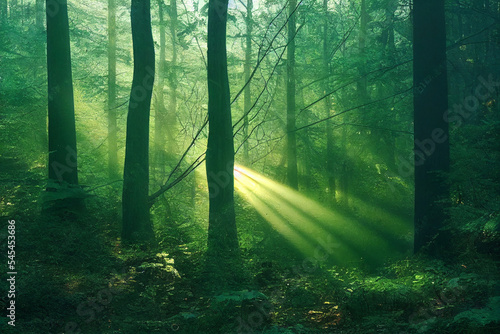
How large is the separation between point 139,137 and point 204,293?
15.2ft

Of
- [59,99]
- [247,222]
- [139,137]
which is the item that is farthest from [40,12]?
[247,222]

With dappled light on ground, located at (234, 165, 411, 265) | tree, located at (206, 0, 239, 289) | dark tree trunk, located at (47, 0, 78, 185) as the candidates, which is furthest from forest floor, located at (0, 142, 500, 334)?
dappled light on ground, located at (234, 165, 411, 265)

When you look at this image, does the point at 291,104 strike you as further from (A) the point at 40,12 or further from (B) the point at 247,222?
(A) the point at 40,12

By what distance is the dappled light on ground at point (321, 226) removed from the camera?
1243 centimetres

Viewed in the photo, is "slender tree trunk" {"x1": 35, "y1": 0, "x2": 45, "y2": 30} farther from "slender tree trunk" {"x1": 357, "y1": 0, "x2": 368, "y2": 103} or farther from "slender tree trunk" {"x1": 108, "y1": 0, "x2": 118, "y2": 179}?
"slender tree trunk" {"x1": 357, "y1": 0, "x2": 368, "y2": 103}

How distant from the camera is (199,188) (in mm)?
21547

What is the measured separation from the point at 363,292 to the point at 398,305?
489 mm

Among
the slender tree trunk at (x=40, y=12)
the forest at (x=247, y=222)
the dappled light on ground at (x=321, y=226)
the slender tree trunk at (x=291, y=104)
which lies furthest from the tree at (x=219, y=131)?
the slender tree trunk at (x=40, y=12)

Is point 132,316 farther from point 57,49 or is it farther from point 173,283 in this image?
point 57,49

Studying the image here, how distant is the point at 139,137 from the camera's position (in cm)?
952

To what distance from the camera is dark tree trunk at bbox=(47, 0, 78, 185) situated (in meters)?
9.70

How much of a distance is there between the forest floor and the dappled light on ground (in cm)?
410

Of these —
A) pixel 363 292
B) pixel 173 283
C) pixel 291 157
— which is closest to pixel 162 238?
pixel 173 283

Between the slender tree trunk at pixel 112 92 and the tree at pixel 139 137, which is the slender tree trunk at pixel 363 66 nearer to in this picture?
the tree at pixel 139 137
